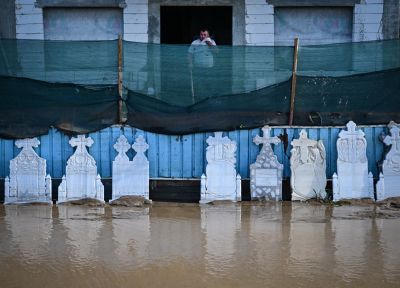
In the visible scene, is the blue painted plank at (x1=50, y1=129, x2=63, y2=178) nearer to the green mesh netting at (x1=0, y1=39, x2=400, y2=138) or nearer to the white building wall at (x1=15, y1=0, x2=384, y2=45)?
the green mesh netting at (x1=0, y1=39, x2=400, y2=138)

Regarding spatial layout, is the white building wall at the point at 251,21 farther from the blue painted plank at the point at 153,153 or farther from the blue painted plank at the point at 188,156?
the blue painted plank at the point at 188,156

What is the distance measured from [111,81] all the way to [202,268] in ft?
14.5

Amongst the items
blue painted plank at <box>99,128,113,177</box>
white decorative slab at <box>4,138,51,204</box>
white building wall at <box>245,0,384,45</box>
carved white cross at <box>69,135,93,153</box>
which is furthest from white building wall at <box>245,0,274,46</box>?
white decorative slab at <box>4,138,51,204</box>

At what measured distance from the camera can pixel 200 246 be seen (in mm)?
5855

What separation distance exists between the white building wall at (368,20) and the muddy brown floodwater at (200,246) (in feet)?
19.6

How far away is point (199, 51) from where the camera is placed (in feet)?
29.1

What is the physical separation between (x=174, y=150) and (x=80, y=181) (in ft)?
4.97

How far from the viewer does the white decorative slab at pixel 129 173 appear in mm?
8500

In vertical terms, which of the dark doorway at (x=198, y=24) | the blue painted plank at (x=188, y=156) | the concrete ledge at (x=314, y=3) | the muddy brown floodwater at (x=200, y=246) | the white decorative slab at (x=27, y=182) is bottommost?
the muddy brown floodwater at (x=200, y=246)

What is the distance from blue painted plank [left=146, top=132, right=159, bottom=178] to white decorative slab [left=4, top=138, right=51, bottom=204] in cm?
156

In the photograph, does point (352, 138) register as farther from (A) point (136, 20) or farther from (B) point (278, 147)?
(A) point (136, 20)

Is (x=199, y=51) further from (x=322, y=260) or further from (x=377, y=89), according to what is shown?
(x=322, y=260)

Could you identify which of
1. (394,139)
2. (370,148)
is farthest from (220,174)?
(394,139)

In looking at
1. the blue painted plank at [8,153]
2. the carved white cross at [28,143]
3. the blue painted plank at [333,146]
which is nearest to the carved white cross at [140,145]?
the carved white cross at [28,143]
